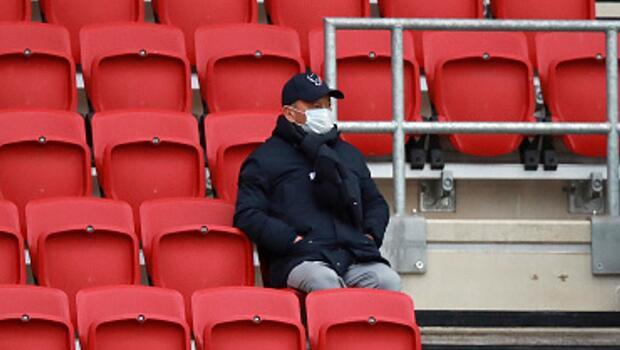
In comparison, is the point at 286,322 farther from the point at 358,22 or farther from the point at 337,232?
the point at 358,22

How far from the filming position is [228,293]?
5426 mm

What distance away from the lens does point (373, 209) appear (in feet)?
19.8

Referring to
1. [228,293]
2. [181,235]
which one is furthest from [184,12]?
[228,293]

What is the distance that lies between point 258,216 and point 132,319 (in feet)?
2.24

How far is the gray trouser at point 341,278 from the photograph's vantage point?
5734mm

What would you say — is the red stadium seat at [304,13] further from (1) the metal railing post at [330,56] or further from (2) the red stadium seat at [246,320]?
(2) the red stadium seat at [246,320]

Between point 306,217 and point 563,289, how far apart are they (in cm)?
97

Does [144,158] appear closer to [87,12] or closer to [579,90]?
[87,12]

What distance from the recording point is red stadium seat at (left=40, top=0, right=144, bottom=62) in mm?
7441

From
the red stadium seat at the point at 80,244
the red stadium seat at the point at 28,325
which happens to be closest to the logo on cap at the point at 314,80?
the red stadium seat at the point at 80,244

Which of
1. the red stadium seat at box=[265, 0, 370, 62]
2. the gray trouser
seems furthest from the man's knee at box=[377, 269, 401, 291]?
the red stadium seat at box=[265, 0, 370, 62]

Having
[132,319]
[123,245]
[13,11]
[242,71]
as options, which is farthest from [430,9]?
[132,319]

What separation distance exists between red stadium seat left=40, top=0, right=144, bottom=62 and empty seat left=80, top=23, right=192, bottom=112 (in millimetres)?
481

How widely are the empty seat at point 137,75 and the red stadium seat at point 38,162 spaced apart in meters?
0.47
